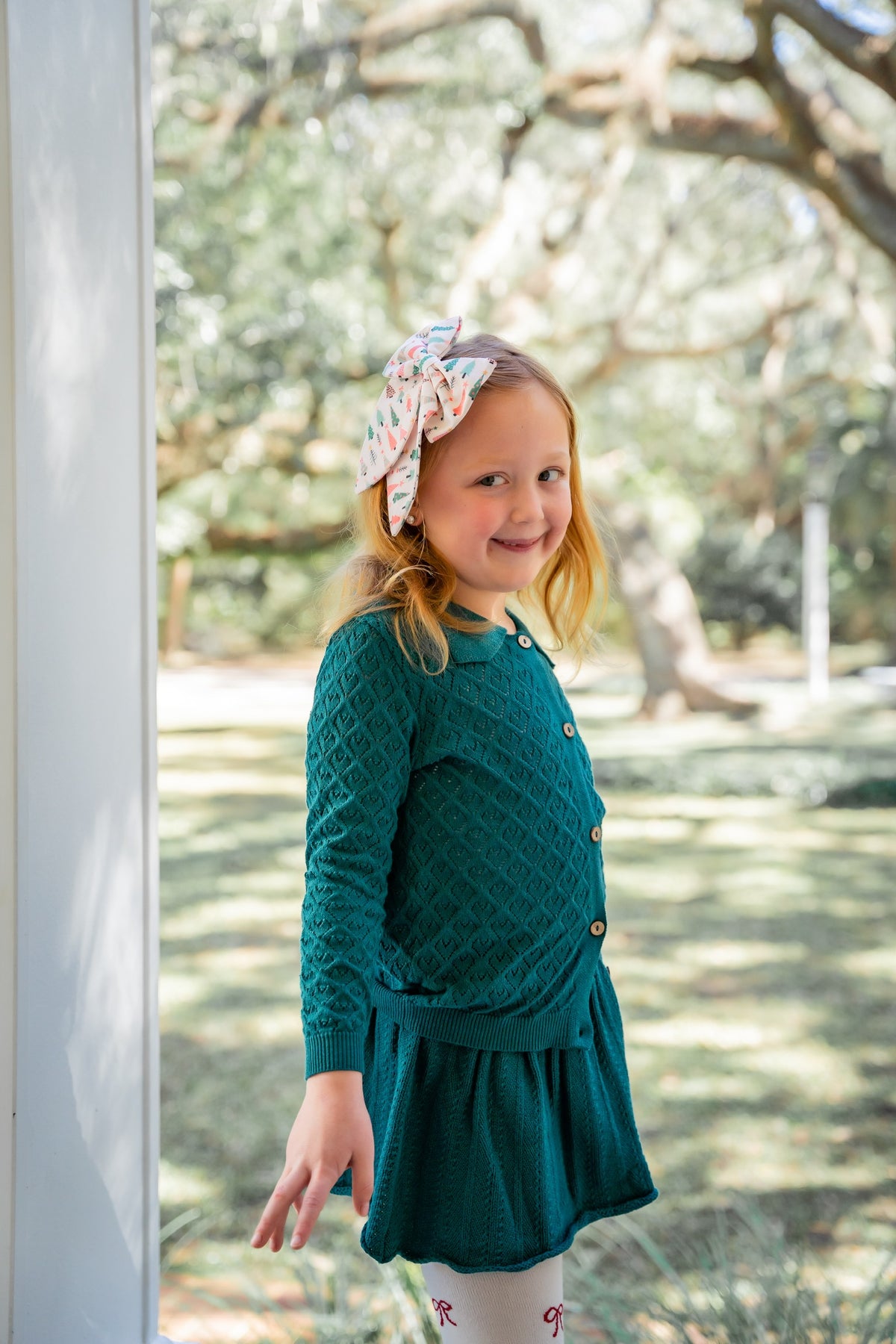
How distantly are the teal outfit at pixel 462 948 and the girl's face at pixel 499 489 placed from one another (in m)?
0.09

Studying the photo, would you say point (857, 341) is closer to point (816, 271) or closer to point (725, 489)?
point (816, 271)

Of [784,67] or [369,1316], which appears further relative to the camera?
[784,67]

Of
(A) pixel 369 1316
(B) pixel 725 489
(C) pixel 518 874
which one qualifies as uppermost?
(B) pixel 725 489

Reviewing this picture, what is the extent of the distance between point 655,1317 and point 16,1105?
1163 millimetres

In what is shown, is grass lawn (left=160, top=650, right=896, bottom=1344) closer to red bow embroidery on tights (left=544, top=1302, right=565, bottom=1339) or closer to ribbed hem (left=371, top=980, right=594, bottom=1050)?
red bow embroidery on tights (left=544, top=1302, right=565, bottom=1339)

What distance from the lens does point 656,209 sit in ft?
35.4

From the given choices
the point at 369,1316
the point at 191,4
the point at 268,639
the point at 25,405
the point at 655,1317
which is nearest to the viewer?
the point at 25,405

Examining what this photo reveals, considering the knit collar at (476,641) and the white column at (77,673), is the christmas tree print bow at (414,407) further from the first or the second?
the white column at (77,673)

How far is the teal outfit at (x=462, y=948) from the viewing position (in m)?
1.28

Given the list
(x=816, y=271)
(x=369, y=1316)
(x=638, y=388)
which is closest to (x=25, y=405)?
(x=369, y=1316)

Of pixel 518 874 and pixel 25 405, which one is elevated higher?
pixel 25 405

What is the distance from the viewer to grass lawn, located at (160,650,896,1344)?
2227 mm

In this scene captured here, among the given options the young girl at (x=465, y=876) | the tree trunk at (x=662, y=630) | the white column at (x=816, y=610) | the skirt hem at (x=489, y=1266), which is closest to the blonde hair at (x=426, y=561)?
the young girl at (x=465, y=876)

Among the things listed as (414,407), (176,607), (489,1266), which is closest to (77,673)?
(414,407)
